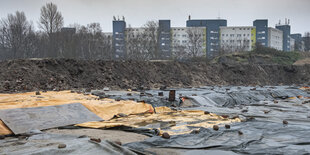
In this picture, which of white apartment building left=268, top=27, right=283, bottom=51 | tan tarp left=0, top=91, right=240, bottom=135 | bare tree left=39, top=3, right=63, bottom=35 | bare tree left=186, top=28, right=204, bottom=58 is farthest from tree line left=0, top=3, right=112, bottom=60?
white apartment building left=268, top=27, right=283, bottom=51

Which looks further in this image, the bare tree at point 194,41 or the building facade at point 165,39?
the building facade at point 165,39

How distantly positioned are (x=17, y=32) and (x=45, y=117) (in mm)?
30254

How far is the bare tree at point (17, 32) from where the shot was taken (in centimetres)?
3081

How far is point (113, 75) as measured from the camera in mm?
14656

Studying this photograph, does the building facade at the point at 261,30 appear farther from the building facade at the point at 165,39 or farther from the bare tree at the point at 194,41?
the building facade at the point at 165,39

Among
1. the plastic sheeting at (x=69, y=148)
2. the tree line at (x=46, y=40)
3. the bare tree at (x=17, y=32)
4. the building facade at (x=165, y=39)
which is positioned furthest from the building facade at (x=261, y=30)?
the plastic sheeting at (x=69, y=148)

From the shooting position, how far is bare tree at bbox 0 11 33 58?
101 ft

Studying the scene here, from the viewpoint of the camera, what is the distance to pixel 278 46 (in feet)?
259

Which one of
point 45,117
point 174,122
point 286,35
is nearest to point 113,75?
point 45,117

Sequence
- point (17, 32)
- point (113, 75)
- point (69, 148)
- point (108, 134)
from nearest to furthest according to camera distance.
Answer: point (69, 148), point (108, 134), point (113, 75), point (17, 32)

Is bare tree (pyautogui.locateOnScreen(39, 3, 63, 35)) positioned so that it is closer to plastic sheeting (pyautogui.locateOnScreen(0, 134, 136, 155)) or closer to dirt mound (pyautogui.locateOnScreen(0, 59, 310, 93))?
dirt mound (pyautogui.locateOnScreen(0, 59, 310, 93))

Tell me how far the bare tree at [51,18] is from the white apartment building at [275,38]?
5912cm

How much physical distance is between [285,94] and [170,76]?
7328mm

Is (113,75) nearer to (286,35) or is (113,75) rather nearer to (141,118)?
(141,118)
